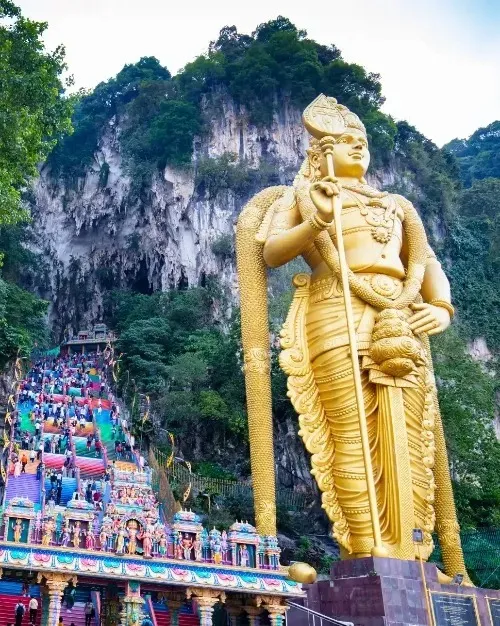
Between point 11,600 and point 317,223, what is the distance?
16.8ft

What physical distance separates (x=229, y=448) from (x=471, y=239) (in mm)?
13083

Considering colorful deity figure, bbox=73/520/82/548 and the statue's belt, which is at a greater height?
the statue's belt

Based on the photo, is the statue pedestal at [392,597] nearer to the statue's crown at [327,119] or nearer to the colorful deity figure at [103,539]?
the colorful deity figure at [103,539]

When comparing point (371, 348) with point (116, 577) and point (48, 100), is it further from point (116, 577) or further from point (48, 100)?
point (48, 100)

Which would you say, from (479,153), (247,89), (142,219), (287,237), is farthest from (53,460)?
(479,153)

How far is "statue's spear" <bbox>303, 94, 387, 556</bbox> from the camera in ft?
15.2

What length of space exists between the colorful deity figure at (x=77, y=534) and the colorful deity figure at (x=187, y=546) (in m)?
0.84

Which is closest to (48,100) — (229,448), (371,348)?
(229,448)

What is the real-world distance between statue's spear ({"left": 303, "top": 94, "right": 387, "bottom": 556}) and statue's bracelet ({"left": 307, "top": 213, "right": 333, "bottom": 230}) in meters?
0.12

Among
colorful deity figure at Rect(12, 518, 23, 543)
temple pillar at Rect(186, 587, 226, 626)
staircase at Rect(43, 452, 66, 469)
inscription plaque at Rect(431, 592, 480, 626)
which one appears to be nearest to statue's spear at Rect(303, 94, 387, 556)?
inscription plaque at Rect(431, 592, 480, 626)

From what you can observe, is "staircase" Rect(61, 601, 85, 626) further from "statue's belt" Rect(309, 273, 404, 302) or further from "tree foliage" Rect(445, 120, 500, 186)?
"tree foliage" Rect(445, 120, 500, 186)

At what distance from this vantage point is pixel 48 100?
12.6 metres

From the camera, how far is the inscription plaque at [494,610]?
5250mm

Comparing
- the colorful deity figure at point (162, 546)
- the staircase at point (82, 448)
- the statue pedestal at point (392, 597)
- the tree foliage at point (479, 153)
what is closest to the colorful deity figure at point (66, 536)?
the colorful deity figure at point (162, 546)
